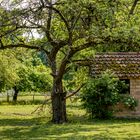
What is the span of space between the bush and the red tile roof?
3.61 feet

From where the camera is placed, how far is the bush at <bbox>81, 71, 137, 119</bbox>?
27938 millimetres

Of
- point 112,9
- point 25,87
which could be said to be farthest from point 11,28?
point 25,87

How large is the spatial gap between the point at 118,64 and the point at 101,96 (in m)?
3.08

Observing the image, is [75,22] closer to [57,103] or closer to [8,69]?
[57,103]

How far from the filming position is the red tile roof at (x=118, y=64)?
29.4 m

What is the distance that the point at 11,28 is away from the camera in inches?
926

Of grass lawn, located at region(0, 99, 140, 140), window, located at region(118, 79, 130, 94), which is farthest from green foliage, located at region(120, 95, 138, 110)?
grass lawn, located at region(0, 99, 140, 140)

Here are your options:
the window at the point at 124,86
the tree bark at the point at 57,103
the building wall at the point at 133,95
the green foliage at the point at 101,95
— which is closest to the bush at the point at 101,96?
the green foliage at the point at 101,95

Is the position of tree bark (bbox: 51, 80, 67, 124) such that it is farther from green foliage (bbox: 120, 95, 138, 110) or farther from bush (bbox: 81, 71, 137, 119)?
green foliage (bbox: 120, 95, 138, 110)

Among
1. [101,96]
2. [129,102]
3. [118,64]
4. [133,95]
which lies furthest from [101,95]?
[118,64]

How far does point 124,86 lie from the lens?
29.0 metres

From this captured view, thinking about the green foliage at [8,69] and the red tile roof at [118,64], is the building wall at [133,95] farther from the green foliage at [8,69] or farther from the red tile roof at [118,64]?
the green foliage at [8,69]

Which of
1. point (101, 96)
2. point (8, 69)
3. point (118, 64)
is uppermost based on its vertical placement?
point (8, 69)

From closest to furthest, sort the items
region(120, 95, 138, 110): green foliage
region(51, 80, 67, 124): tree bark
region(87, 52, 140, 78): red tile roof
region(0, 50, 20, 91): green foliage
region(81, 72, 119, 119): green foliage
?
1. region(51, 80, 67, 124): tree bark
2. region(81, 72, 119, 119): green foliage
3. region(120, 95, 138, 110): green foliage
4. region(87, 52, 140, 78): red tile roof
5. region(0, 50, 20, 91): green foliage
